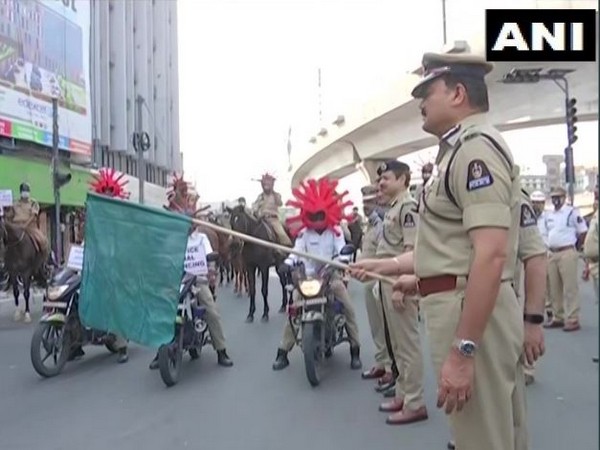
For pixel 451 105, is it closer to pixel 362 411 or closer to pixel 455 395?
pixel 455 395

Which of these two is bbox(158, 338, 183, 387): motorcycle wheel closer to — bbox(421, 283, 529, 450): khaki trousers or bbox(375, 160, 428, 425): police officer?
bbox(375, 160, 428, 425): police officer

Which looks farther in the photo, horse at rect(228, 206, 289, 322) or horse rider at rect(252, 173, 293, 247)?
horse rider at rect(252, 173, 293, 247)

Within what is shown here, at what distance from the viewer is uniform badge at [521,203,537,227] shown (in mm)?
3634

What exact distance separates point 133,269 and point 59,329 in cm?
424

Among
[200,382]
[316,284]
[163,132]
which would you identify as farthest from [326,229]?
[163,132]

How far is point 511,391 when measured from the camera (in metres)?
3.10

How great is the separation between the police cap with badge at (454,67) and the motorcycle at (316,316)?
4.73 meters

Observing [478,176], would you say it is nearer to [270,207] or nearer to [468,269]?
[468,269]

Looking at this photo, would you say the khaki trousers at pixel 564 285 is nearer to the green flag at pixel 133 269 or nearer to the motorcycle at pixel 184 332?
the motorcycle at pixel 184 332

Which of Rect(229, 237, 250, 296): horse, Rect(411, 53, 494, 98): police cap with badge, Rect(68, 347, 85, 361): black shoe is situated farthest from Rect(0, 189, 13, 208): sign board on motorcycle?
Rect(411, 53, 494, 98): police cap with badge

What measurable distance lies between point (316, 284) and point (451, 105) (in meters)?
4.99

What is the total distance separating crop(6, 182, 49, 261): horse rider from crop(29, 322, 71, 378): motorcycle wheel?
5.15 metres

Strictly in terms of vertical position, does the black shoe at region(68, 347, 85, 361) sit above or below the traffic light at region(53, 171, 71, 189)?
below

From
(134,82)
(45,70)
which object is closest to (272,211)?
(45,70)
